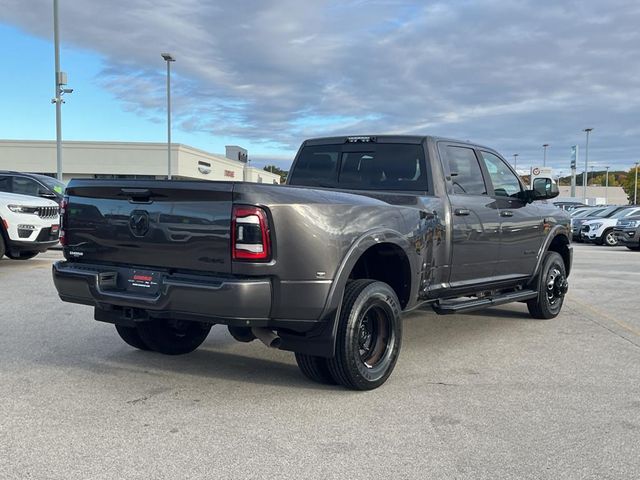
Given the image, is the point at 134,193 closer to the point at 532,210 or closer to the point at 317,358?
the point at 317,358

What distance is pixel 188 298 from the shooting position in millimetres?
4105

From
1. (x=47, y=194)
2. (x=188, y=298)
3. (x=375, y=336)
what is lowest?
(x=375, y=336)

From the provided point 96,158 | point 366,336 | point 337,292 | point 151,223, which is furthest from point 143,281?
point 96,158

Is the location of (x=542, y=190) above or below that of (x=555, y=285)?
above

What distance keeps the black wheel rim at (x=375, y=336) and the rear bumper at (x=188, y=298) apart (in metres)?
0.98

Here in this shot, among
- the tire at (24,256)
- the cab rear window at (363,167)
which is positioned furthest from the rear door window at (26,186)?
the cab rear window at (363,167)

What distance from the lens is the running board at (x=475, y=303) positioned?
5727mm

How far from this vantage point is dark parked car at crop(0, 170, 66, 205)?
41.5ft

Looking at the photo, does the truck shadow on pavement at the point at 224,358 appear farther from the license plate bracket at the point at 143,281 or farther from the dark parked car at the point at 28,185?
the dark parked car at the point at 28,185

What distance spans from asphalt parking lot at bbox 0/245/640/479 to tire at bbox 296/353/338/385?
0.07 m

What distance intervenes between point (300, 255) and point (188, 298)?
78 cm

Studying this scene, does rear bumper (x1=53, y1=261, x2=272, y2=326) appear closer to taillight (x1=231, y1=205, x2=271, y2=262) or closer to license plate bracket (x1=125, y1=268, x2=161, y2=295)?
license plate bracket (x1=125, y1=268, x2=161, y2=295)

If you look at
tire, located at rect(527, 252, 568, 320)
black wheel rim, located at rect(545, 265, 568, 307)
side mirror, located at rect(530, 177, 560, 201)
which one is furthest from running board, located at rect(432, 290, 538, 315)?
side mirror, located at rect(530, 177, 560, 201)

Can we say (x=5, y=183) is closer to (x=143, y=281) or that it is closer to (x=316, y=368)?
(x=143, y=281)
